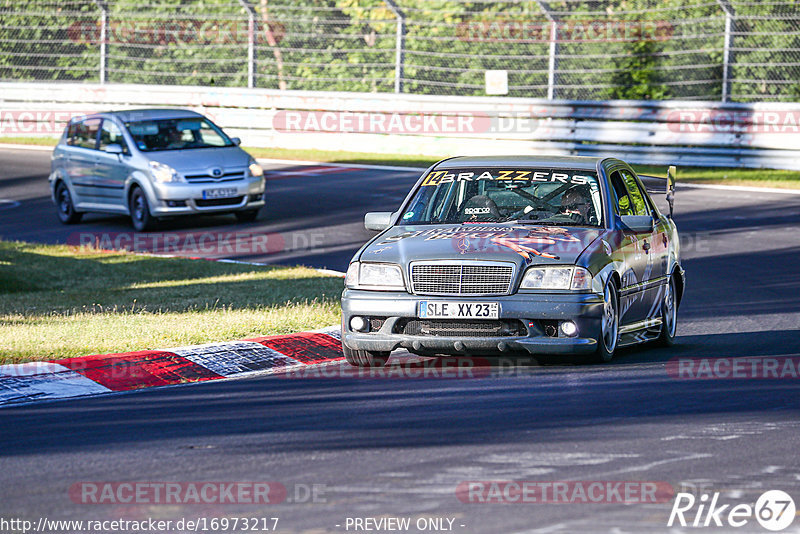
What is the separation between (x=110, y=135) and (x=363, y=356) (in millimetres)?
11946

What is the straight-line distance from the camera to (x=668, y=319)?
10.5 m

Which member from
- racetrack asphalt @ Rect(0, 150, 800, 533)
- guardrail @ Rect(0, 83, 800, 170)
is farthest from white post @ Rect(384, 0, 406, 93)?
racetrack asphalt @ Rect(0, 150, 800, 533)

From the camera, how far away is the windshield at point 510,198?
9.95 metres

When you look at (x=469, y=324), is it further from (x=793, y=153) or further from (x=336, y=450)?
(x=793, y=153)

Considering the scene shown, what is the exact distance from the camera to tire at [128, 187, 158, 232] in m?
19.4

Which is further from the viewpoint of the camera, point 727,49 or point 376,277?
point 727,49

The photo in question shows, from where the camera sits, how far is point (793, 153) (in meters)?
23.9

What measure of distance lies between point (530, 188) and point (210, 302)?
372cm

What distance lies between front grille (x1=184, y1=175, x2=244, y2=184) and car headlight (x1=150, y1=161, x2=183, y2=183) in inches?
6.1

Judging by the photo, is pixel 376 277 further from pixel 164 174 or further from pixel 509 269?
pixel 164 174

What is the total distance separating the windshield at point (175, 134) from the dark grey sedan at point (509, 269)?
10.1 meters

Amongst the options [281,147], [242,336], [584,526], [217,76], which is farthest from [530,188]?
[217,76]

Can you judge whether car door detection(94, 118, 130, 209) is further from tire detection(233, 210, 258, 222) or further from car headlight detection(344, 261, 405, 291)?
car headlight detection(344, 261, 405, 291)

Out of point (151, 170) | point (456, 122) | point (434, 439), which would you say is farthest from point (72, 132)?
point (434, 439)
